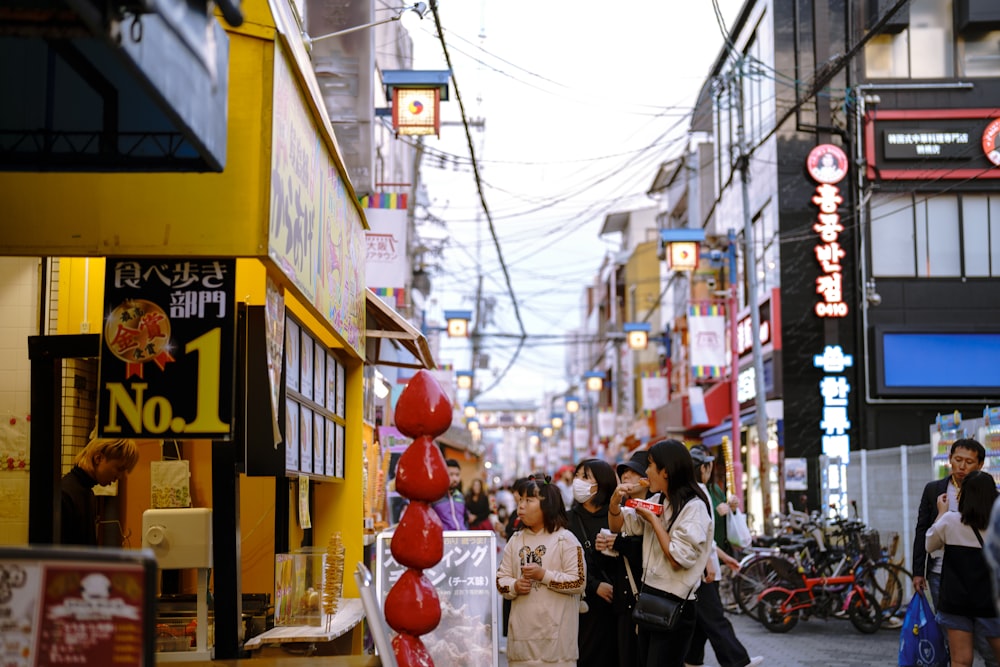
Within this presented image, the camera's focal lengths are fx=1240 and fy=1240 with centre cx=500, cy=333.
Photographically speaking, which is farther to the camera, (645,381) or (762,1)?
(645,381)

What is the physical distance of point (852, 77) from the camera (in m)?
28.7

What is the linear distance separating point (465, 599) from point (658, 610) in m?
1.73

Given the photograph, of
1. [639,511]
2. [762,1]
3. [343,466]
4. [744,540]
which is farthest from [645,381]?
[639,511]

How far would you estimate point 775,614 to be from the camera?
51.8 ft

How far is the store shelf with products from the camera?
1320cm

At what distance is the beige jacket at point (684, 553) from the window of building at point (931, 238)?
2176cm

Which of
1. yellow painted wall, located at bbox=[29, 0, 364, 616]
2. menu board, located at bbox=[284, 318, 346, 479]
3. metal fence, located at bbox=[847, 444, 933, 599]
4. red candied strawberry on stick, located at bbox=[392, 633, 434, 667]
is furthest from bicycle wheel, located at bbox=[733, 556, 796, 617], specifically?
yellow painted wall, located at bbox=[29, 0, 364, 616]

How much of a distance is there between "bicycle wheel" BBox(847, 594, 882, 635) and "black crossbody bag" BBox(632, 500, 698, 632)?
8.55 metres

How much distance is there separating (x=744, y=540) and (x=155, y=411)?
9634 mm

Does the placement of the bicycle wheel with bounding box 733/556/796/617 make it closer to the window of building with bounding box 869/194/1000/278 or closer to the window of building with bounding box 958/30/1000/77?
the window of building with bounding box 869/194/1000/278

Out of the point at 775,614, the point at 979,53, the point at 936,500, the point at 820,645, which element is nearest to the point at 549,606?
the point at 936,500

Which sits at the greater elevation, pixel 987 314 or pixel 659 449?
pixel 987 314

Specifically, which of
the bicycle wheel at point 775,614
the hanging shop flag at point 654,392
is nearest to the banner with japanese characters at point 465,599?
the bicycle wheel at point 775,614

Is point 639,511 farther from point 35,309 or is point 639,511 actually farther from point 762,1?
point 762,1
